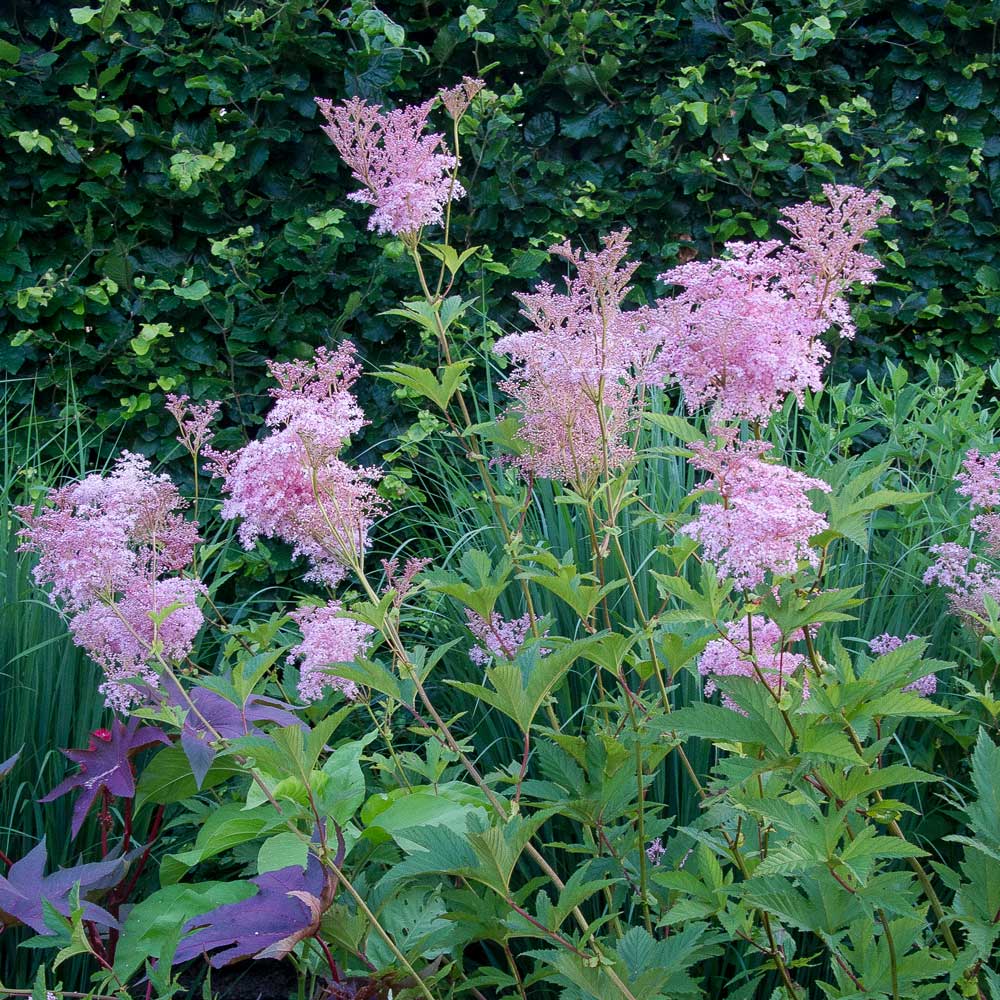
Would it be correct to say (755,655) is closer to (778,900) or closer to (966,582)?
(778,900)

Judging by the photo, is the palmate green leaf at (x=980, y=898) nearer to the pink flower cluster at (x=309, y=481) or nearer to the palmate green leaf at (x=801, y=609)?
the palmate green leaf at (x=801, y=609)

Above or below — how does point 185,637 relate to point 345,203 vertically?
below

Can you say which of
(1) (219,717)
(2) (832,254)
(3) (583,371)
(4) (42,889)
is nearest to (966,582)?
(2) (832,254)

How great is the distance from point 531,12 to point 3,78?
203 centimetres

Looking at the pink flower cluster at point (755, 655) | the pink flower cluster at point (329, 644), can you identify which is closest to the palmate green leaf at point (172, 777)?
the pink flower cluster at point (329, 644)

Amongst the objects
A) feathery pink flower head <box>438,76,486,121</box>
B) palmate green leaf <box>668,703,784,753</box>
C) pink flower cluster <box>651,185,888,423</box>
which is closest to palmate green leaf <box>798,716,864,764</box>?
palmate green leaf <box>668,703,784,753</box>

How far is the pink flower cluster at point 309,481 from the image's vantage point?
60.1 inches

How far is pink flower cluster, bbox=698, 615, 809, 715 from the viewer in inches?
55.1

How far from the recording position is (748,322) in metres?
1.36

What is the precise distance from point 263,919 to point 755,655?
0.80 metres

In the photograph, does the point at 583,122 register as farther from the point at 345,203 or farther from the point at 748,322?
the point at 748,322

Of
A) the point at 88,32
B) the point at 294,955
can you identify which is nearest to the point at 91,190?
the point at 88,32

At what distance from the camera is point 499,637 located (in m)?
1.94

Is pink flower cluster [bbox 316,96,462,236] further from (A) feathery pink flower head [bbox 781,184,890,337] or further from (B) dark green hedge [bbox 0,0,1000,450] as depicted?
(B) dark green hedge [bbox 0,0,1000,450]
